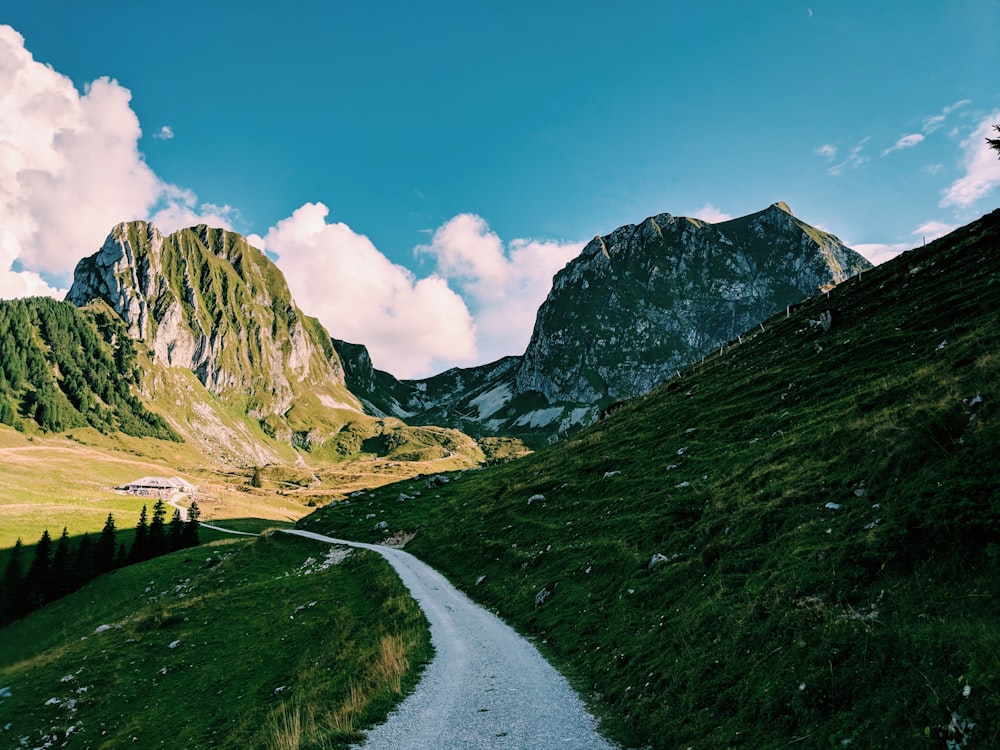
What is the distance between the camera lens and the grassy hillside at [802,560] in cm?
1008

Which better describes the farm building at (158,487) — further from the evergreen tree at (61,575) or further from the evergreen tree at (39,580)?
the evergreen tree at (39,580)

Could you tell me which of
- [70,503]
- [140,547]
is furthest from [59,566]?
[70,503]

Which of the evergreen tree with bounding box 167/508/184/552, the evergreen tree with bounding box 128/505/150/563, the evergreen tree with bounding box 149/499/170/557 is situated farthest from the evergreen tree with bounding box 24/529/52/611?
the evergreen tree with bounding box 167/508/184/552

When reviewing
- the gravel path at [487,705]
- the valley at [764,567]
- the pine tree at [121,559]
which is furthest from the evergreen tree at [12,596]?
the gravel path at [487,705]

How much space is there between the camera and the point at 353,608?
3412cm

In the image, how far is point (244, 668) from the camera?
29.0 meters

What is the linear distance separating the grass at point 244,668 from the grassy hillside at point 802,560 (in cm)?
746

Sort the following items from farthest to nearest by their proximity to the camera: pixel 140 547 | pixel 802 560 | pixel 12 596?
pixel 140 547, pixel 12 596, pixel 802 560

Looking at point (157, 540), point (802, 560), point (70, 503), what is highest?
point (70, 503)

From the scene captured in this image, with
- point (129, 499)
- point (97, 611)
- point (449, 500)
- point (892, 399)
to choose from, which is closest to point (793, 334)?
point (892, 399)

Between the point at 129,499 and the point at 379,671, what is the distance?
181789 mm

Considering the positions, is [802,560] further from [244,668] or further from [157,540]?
[157,540]

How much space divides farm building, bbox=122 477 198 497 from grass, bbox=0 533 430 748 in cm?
14148

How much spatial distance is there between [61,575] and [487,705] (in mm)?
99699
